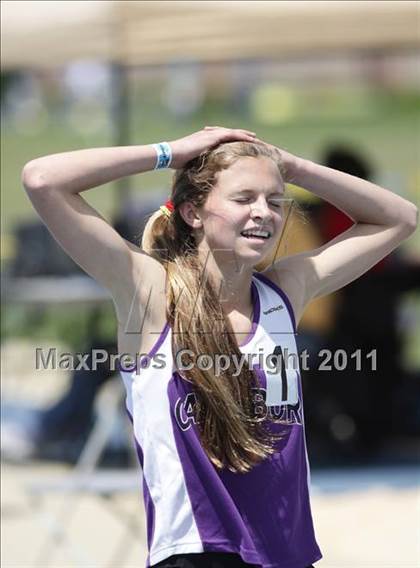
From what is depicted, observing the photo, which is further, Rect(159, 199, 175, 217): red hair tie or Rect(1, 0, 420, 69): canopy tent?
Rect(1, 0, 420, 69): canopy tent

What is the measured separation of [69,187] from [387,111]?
2326cm

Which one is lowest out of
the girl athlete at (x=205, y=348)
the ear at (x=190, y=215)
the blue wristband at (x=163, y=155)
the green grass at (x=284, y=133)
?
the girl athlete at (x=205, y=348)

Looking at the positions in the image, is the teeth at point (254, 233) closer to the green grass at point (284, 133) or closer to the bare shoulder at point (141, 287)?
the bare shoulder at point (141, 287)

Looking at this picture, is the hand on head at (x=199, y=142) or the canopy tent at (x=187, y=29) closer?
the hand on head at (x=199, y=142)

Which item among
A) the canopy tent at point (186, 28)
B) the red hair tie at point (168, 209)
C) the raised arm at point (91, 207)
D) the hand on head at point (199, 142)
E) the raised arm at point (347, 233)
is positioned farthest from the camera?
the canopy tent at point (186, 28)

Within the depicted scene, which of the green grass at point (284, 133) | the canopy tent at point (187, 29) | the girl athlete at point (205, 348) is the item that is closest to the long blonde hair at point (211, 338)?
the girl athlete at point (205, 348)

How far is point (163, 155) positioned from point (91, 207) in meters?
0.19

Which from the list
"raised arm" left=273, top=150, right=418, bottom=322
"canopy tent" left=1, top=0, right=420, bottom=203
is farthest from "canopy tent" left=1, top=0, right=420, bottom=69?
"raised arm" left=273, top=150, right=418, bottom=322

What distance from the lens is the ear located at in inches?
98.3

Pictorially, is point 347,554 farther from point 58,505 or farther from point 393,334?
point 393,334

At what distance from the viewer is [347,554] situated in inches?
191

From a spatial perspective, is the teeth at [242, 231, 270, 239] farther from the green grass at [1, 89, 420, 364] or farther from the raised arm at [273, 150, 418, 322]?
the green grass at [1, 89, 420, 364]

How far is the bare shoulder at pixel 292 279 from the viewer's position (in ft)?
8.71

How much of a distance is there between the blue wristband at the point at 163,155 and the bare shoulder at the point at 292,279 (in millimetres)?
411
